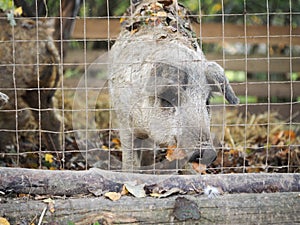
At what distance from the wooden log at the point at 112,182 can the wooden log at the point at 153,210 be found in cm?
10

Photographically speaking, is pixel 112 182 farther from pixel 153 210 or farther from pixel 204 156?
pixel 204 156

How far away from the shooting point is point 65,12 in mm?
7227

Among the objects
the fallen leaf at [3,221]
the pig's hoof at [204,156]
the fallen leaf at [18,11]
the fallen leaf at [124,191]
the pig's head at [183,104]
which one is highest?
the fallen leaf at [18,11]

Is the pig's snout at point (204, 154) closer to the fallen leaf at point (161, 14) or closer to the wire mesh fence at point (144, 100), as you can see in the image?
the wire mesh fence at point (144, 100)

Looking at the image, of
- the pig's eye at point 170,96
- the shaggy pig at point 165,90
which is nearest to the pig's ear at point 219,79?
the shaggy pig at point 165,90

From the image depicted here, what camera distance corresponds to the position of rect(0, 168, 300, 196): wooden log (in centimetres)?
383

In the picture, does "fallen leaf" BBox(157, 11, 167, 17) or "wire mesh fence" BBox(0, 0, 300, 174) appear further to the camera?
"fallen leaf" BBox(157, 11, 167, 17)

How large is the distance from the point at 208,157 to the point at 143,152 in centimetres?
154

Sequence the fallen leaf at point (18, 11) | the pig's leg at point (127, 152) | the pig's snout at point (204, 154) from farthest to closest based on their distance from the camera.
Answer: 1. the fallen leaf at point (18, 11)
2. the pig's leg at point (127, 152)
3. the pig's snout at point (204, 154)

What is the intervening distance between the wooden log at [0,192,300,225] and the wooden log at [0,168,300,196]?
100mm

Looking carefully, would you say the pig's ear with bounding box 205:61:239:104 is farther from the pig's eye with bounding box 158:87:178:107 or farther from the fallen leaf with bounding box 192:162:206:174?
the fallen leaf with bounding box 192:162:206:174

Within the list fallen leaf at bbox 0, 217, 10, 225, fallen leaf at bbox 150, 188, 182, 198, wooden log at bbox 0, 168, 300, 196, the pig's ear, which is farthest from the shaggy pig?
fallen leaf at bbox 0, 217, 10, 225

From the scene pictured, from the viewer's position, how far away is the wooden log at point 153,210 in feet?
12.0

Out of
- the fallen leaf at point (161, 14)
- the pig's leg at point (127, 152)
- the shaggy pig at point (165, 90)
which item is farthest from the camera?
the fallen leaf at point (161, 14)
